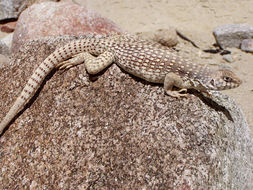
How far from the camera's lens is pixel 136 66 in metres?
3.67

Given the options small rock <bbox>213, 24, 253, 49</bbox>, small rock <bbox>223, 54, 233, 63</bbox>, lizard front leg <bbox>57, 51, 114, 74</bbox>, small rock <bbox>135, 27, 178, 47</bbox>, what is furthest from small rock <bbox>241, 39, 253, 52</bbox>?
lizard front leg <bbox>57, 51, 114, 74</bbox>

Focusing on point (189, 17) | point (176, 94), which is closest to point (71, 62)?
point (176, 94)

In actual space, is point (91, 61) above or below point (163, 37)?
above

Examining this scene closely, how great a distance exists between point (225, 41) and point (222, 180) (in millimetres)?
6228

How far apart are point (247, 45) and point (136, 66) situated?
5682 millimetres

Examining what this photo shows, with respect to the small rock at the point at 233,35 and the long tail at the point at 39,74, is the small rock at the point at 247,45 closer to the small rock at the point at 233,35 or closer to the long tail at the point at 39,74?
the small rock at the point at 233,35

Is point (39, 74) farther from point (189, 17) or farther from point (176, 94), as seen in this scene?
point (189, 17)

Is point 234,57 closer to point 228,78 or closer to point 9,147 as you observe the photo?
point 228,78

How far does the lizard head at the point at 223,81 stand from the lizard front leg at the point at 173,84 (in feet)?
1.18

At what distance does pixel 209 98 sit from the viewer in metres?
3.54

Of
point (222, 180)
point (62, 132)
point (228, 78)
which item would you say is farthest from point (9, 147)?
point (228, 78)

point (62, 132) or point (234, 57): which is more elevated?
point (62, 132)

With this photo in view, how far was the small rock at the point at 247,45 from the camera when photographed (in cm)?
787

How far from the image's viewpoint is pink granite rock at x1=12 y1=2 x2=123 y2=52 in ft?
18.6
